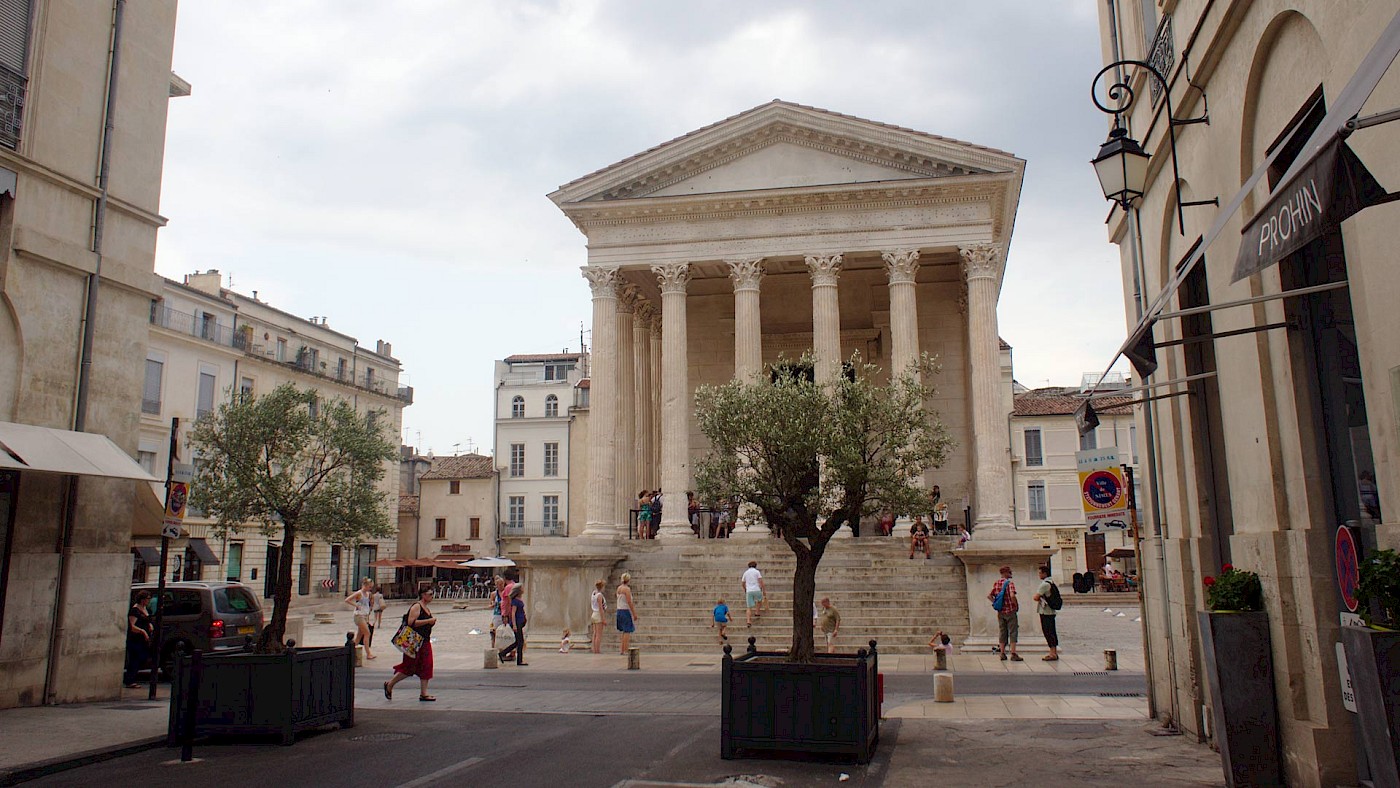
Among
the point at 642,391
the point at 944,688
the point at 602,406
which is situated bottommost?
the point at 944,688

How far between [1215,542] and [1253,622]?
2.48 m

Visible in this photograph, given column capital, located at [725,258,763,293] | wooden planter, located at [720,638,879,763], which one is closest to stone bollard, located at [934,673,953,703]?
wooden planter, located at [720,638,879,763]

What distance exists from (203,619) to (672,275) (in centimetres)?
1468

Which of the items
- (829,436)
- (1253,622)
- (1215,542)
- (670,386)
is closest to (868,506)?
(829,436)

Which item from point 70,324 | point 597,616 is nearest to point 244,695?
point 70,324

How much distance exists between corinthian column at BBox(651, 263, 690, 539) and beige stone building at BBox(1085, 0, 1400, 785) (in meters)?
16.2

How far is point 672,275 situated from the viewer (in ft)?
88.5

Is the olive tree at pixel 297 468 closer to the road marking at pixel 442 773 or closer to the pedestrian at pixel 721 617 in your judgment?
the pedestrian at pixel 721 617

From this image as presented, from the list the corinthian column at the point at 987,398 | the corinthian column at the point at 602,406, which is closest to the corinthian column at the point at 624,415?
the corinthian column at the point at 602,406

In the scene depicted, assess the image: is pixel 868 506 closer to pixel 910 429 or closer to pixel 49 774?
pixel 910 429

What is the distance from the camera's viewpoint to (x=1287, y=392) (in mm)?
7090

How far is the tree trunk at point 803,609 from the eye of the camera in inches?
386

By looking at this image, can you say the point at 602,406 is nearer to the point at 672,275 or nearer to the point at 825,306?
the point at 672,275

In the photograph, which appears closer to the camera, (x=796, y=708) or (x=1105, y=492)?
(x=796, y=708)
